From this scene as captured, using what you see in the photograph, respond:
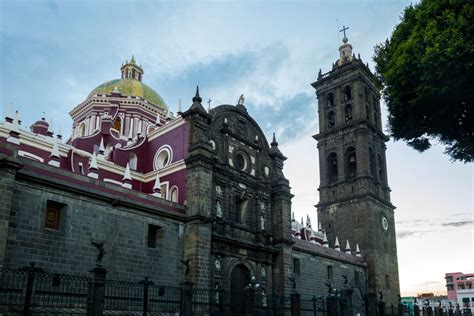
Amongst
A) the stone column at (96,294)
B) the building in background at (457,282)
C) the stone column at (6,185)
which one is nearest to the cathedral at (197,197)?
the stone column at (6,185)

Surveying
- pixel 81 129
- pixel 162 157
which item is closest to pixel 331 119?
pixel 81 129

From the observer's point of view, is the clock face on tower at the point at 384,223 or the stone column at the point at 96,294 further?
the clock face on tower at the point at 384,223

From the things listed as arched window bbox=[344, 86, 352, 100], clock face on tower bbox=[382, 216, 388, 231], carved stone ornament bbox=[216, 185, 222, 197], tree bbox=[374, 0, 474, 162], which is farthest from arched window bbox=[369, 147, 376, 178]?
tree bbox=[374, 0, 474, 162]

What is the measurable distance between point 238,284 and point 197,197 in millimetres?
5191

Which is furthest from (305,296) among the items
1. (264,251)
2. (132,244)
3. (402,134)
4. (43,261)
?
(43,261)

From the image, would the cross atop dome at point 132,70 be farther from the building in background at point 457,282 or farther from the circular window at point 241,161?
the building in background at point 457,282

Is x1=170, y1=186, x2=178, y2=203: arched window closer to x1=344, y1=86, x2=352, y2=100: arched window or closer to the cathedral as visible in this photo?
the cathedral

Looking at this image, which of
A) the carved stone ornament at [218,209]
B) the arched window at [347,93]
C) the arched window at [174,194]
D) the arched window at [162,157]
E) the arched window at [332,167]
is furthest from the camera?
the arched window at [347,93]

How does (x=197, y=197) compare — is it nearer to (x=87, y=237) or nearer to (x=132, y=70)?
(x=87, y=237)

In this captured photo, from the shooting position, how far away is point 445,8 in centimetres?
1468

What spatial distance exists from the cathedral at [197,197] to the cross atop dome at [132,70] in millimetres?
151

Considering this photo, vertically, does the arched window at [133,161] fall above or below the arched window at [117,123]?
below

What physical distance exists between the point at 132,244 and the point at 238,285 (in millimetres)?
6729

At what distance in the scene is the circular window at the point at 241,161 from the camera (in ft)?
86.2
